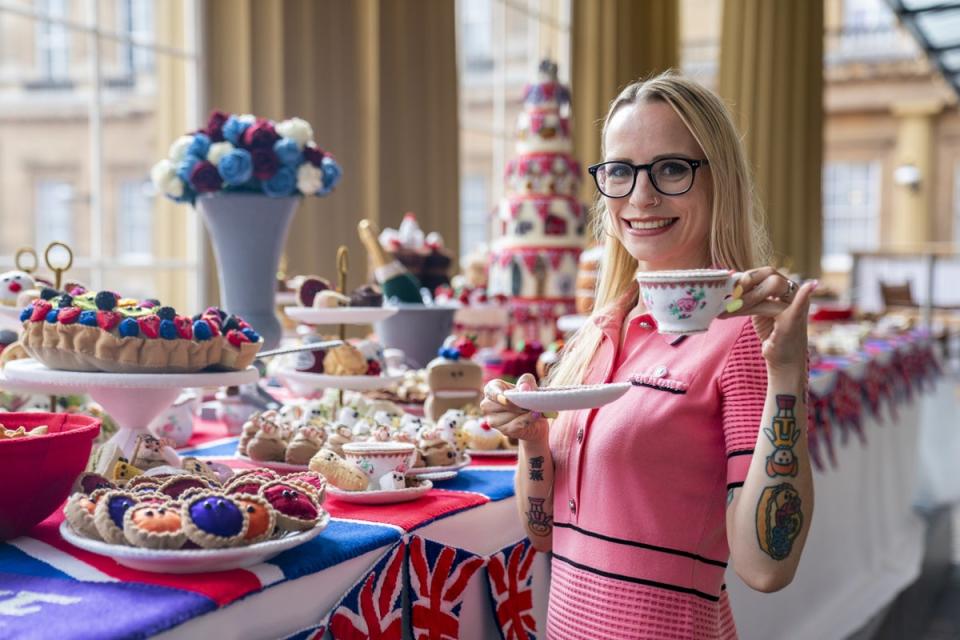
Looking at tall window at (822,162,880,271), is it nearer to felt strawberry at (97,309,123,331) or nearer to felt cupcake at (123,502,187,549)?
felt strawberry at (97,309,123,331)

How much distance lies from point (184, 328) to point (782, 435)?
2.42ft

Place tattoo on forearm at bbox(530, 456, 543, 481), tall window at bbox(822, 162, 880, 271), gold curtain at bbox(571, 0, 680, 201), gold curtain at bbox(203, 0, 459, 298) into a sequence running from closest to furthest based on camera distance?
tattoo on forearm at bbox(530, 456, 543, 481)
gold curtain at bbox(203, 0, 459, 298)
gold curtain at bbox(571, 0, 680, 201)
tall window at bbox(822, 162, 880, 271)

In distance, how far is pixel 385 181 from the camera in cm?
375

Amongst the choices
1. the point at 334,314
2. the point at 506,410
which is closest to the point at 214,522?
the point at 506,410

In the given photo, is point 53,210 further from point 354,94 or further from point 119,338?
point 119,338

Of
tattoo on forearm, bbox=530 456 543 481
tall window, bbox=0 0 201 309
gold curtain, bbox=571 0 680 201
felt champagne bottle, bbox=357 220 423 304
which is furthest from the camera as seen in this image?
tall window, bbox=0 0 201 309

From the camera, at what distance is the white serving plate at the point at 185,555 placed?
0.84m

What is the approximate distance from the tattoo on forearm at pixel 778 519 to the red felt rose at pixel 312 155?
1.10m

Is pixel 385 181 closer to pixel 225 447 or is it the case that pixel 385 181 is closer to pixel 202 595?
pixel 225 447

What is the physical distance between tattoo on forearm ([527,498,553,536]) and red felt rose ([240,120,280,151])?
86 cm

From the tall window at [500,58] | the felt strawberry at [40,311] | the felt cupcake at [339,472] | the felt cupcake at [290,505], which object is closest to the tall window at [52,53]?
the tall window at [500,58]

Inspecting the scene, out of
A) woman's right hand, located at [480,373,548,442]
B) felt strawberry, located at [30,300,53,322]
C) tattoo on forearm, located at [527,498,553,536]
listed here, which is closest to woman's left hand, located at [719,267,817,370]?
woman's right hand, located at [480,373,548,442]

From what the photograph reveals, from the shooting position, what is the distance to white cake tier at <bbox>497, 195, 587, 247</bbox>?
270cm

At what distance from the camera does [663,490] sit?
1.03 meters
